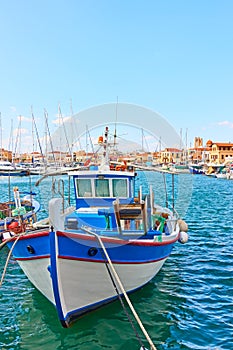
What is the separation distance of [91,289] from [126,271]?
1.04m

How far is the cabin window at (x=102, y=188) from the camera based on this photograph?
11.6 m

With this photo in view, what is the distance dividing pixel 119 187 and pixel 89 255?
3.98m

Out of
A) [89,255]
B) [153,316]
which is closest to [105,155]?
[89,255]

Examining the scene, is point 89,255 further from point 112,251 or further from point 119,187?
point 119,187

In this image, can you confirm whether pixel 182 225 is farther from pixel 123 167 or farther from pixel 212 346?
pixel 212 346

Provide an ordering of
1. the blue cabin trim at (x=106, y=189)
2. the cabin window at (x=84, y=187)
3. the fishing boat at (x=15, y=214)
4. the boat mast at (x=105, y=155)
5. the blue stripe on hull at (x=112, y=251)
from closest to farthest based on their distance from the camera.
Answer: the blue stripe on hull at (x=112, y=251) < the blue cabin trim at (x=106, y=189) < the cabin window at (x=84, y=187) < the boat mast at (x=105, y=155) < the fishing boat at (x=15, y=214)

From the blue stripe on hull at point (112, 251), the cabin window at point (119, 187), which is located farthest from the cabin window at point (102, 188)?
the blue stripe on hull at point (112, 251)

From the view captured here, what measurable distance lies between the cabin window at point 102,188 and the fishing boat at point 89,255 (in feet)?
2.91

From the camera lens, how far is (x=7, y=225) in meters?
15.5

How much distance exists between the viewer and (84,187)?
11812mm

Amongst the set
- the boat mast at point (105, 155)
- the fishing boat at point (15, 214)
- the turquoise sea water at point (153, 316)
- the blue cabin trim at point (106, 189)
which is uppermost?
the boat mast at point (105, 155)

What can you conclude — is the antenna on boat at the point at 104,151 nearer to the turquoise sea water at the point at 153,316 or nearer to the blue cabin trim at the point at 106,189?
the blue cabin trim at the point at 106,189

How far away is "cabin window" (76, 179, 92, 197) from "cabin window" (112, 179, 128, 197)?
0.84m

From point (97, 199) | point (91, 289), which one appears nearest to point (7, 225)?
point (97, 199)
